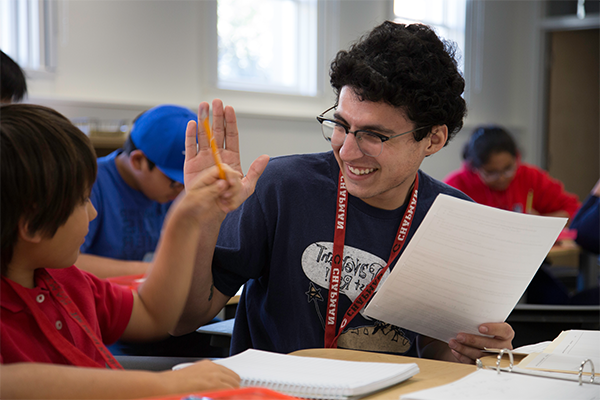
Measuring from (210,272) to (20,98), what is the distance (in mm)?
1149

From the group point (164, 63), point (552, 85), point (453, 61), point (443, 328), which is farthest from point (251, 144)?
point (552, 85)

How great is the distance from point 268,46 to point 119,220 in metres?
2.83

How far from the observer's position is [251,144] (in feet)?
14.5

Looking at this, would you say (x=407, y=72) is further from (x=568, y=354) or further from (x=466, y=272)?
(x=568, y=354)

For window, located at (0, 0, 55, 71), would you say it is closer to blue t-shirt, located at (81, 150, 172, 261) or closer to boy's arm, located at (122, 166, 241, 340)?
blue t-shirt, located at (81, 150, 172, 261)

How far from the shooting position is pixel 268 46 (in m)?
4.74

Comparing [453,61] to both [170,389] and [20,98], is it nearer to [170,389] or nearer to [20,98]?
[170,389]

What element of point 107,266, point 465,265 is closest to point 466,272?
point 465,265

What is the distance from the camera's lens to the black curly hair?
1306 millimetres

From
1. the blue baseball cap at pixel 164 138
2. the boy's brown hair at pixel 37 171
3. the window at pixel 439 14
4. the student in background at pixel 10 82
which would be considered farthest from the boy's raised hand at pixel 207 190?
the window at pixel 439 14

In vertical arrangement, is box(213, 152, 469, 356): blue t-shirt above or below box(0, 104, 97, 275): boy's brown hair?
below

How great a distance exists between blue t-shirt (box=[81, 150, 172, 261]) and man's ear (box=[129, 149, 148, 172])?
92mm

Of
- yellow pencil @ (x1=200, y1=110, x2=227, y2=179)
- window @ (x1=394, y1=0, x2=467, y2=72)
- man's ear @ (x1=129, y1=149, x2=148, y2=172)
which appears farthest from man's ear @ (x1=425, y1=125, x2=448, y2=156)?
window @ (x1=394, y1=0, x2=467, y2=72)

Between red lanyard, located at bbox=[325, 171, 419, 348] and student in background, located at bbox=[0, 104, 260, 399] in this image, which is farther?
red lanyard, located at bbox=[325, 171, 419, 348]
